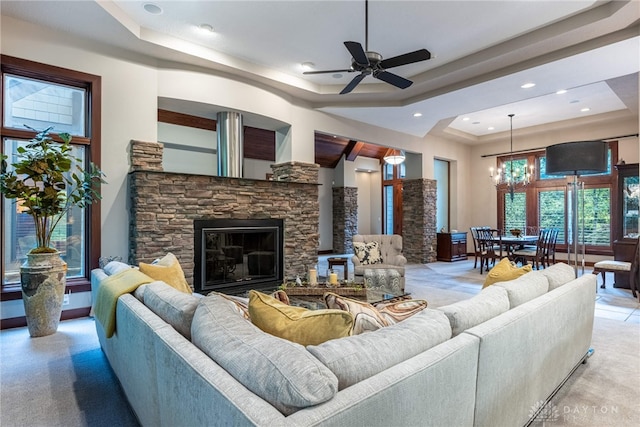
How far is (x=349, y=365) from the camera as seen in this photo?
1.04 metres

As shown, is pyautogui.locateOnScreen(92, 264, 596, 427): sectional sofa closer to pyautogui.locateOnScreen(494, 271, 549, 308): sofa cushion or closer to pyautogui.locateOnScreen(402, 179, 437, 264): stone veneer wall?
pyautogui.locateOnScreen(494, 271, 549, 308): sofa cushion

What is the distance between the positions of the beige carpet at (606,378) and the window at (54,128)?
4302mm

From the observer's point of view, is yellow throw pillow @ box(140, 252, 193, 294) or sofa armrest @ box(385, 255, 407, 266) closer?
yellow throw pillow @ box(140, 252, 193, 294)

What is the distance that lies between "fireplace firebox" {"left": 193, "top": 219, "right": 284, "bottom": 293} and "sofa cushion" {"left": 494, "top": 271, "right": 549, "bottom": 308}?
378 centimetres

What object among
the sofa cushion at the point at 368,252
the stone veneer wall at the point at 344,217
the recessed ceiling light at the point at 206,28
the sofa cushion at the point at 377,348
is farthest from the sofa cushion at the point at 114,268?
the stone veneer wall at the point at 344,217

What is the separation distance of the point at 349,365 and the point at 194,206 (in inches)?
158

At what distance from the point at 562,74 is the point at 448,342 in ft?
16.8

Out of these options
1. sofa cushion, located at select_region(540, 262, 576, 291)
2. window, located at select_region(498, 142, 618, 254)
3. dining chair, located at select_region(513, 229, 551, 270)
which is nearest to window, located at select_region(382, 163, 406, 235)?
window, located at select_region(498, 142, 618, 254)

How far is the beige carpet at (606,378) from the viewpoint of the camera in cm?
200

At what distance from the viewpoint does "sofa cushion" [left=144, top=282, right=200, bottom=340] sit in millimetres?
1513

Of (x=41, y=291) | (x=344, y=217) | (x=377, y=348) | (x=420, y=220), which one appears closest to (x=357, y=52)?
(x=377, y=348)

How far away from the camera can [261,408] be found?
0.85 metres

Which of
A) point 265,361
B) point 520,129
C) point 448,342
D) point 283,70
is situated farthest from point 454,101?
point 265,361

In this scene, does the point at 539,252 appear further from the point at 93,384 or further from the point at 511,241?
the point at 93,384
